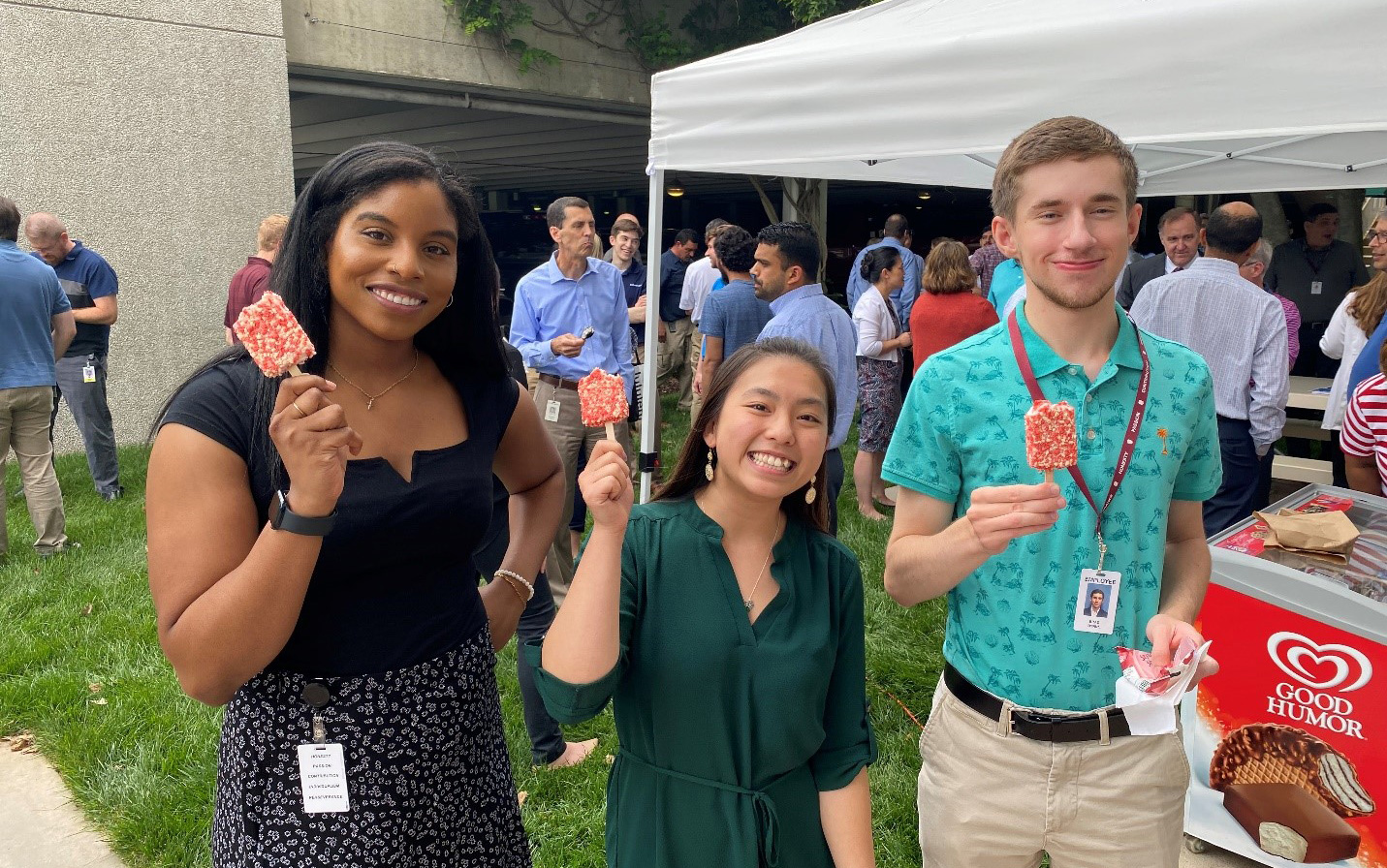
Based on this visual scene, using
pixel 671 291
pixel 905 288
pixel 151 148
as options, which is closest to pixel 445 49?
pixel 151 148

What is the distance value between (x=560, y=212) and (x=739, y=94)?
1825 millimetres

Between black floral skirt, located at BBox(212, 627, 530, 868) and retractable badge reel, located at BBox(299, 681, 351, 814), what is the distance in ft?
0.04

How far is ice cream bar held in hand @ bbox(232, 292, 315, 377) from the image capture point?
1402mm

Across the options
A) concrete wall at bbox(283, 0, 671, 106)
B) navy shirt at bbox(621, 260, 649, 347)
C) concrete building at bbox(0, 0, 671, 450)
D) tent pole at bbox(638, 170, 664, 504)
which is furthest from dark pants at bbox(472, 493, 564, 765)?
concrete wall at bbox(283, 0, 671, 106)

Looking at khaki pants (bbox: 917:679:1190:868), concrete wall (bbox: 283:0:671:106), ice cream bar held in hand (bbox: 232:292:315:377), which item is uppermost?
concrete wall (bbox: 283:0:671:106)

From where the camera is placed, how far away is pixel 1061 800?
6.23ft

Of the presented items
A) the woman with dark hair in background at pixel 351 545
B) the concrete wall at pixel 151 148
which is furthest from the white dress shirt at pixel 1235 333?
the concrete wall at pixel 151 148

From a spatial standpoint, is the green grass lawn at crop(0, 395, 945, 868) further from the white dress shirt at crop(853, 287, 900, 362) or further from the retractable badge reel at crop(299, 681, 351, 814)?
the white dress shirt at crop(853, 287, 900, 362)

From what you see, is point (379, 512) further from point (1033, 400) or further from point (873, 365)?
point (873, 365)

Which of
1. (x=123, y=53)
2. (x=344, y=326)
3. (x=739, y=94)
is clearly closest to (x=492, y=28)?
(x=123, y=53)

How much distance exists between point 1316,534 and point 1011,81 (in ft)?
5.57

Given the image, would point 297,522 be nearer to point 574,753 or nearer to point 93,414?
point 574,753

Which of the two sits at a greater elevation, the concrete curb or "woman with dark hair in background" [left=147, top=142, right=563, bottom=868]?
"woman with dark hair in background" [left=147, top=142, right=563, bottom=868]

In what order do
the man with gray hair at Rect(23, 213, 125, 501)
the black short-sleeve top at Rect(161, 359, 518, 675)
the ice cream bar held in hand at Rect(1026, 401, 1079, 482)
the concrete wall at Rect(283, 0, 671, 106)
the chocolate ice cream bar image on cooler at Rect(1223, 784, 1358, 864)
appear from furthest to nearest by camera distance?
1. the concrete wall at Rect(283, 0, 671, 106)
2. the man with gray hair at Rect(23, 213, 125, 501)
3. the chocolate ice cream bar image on cooler at Rect(1223, 784, 1358, 864)
4. the ice cream bar held in hand at Rect(1026, 401, 1079, 482)
5. the black short-sleeve top at Rect(161, 359, 518, 675)
